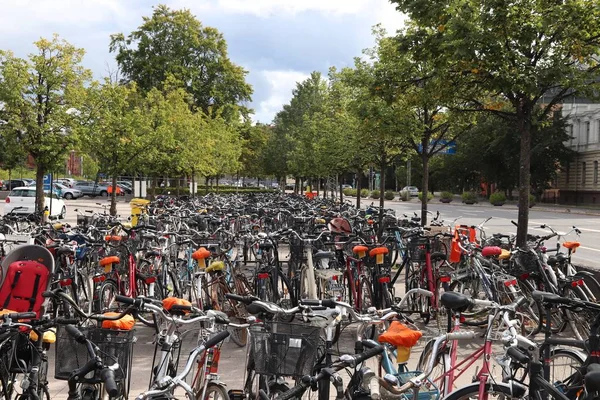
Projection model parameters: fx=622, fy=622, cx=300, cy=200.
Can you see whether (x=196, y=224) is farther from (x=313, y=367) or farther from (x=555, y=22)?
(x=313, y=367)

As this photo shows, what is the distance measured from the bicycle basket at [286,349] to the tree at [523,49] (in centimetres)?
564

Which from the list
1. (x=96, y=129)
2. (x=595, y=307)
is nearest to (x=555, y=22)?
(x=595, y=307)

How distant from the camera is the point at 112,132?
1711 cm

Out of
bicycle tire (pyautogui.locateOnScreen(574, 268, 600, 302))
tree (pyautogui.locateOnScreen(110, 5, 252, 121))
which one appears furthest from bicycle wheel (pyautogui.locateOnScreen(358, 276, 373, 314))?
tree (pyautogui.locateOnScreen(110, 5, 252, 121))

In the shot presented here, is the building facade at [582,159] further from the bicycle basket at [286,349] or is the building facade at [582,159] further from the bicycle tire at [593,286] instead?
the bicycle basket at [286,349]

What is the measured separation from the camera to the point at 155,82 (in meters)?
43.2

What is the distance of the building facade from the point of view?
5016cm

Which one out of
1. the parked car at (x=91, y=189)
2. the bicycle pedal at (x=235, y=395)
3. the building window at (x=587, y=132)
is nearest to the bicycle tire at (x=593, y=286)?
the bicycle pedal at (x=235, y=395)

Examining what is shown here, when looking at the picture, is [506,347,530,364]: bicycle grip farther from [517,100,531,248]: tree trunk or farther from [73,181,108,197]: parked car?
[73,181,108,197]: parked car

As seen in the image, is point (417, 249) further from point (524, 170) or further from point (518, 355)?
point (518, 355)

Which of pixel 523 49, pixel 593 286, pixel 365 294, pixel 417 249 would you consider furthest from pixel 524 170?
pixel 365 294

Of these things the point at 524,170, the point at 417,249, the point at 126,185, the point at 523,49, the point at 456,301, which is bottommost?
the point at 126,185

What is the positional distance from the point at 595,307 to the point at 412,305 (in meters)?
3.82

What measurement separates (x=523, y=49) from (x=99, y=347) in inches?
282
